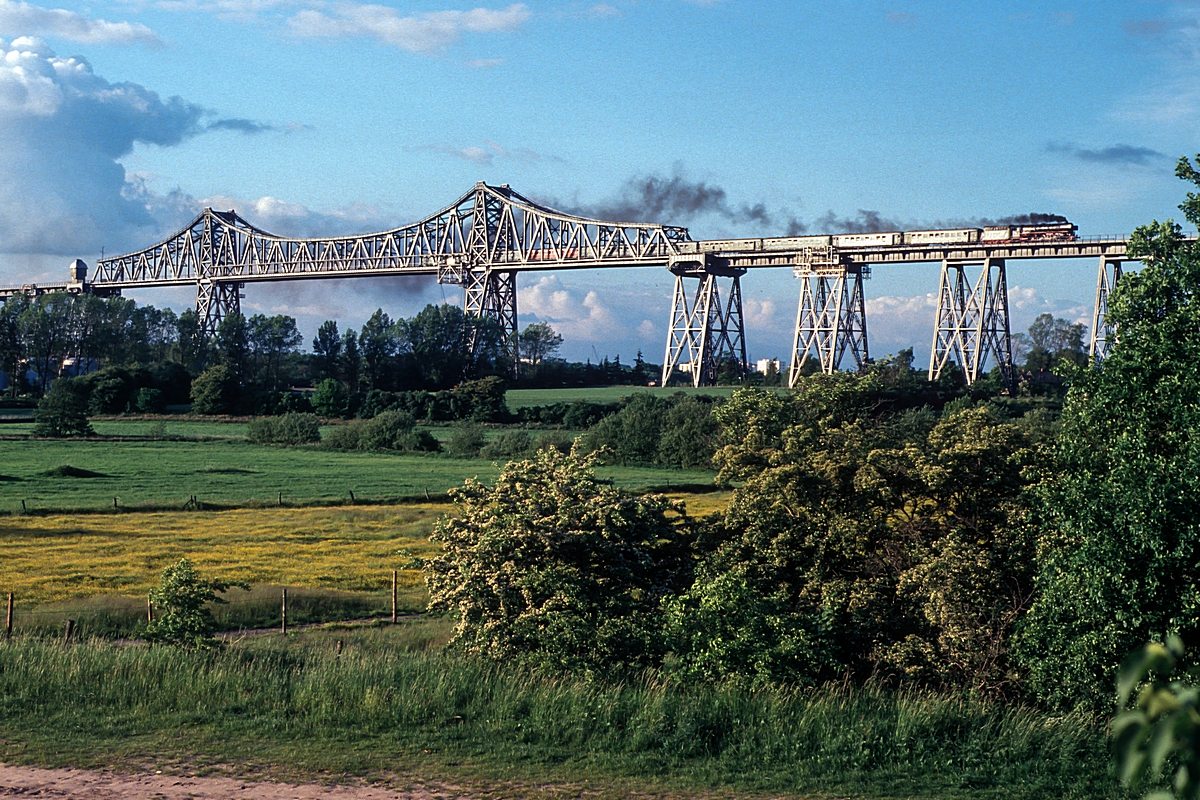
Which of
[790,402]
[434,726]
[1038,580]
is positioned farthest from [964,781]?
[790,402]

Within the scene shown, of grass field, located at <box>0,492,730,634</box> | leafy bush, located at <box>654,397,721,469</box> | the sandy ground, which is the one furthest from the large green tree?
leafy bush, located at <box>654,397,721,469</box>

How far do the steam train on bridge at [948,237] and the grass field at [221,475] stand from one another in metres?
25.1

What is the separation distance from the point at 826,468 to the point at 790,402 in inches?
117

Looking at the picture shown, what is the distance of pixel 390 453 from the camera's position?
80062mm

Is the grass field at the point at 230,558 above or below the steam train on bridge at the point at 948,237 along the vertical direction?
below

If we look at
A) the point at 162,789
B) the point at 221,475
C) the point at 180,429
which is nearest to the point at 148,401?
the point at 180,429

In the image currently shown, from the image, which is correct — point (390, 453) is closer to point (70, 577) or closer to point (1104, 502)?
point (70, 577)

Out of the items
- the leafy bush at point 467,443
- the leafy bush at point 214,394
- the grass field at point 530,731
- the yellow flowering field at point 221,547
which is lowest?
the yellow flowering field at point 221,547

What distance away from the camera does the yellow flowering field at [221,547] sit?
100 feet

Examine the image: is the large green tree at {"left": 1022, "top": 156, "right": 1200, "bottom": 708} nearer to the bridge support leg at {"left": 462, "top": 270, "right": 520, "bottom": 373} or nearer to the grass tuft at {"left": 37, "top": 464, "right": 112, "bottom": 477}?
the grass tuft at {"left": 37, "top": 464, "right": 112, "bottom": 477}

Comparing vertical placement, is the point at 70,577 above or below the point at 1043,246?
below

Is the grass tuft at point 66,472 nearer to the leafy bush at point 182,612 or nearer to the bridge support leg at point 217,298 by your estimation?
the leafy bush at point 182,612

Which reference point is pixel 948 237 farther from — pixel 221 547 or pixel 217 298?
pixel 217 298

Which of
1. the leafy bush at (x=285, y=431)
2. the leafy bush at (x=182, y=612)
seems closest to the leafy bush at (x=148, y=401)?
the leafy bush at (x=285, y=431)
